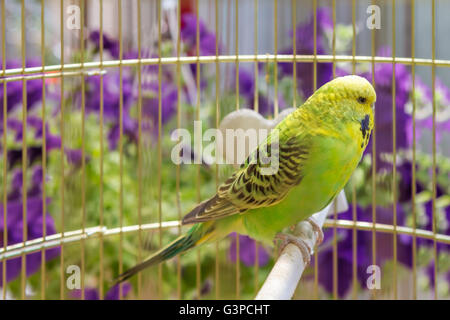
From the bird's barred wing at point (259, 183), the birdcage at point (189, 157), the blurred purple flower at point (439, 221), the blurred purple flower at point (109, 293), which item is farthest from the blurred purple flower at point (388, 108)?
the blurred purple flower at point (109, 293)

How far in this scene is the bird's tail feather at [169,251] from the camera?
1075mm

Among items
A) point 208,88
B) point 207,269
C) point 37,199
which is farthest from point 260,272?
point 37,199

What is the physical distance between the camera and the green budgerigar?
947 millimetres

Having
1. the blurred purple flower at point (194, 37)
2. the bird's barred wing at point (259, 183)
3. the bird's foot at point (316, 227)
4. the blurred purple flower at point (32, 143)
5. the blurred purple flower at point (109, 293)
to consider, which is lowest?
the blurred purple flower at point (109, 293)

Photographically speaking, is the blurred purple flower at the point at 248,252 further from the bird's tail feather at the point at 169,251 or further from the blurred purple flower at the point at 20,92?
the blurred purple flower at the point at 20,92

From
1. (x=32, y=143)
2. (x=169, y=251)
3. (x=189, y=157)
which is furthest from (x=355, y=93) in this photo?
(x=32, y=143)

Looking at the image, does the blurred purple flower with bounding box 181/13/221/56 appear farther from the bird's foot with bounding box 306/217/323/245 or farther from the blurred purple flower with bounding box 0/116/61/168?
the bird's foot with bounding box 306/217/323/245

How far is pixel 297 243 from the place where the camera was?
3.26 ft

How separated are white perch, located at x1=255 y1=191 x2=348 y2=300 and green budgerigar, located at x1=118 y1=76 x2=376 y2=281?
2.1 inches

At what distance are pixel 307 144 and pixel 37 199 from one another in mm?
869

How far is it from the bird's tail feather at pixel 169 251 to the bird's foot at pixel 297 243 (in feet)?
0.56

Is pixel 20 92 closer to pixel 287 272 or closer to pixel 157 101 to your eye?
pixel 157 101

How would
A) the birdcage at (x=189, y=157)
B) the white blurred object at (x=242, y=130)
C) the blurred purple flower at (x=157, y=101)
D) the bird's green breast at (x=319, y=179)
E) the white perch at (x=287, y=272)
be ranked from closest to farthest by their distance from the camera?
the white perch at (x=287, y=272) → the bird's green breast at (x=319, y=179) → the white blurred object at (x=242, y=130) → the birdcage at (x=189, y=157) → the blurred purple flower at (x=157, y=101)

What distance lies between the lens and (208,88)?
161cm
